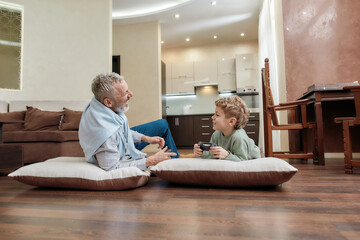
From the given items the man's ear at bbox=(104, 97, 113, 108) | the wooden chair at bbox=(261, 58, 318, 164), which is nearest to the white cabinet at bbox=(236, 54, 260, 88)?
the wooden chair at bbox=(261, 58, 318, 164)

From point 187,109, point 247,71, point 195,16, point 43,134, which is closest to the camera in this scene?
point 43,134

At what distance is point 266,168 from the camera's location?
152 cm

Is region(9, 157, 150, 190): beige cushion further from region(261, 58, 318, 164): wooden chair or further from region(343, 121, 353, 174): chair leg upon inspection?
region(261, 58, 318, 164): wooden chair

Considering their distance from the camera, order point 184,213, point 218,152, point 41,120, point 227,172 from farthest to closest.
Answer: point 41,120, point 218,152, point 227,172, point 184,213

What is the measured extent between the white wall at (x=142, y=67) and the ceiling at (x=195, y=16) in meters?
0.29

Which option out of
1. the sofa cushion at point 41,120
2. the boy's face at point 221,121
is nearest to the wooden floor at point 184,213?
the boy's face at point 221,121

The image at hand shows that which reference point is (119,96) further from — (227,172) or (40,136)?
(40,136)

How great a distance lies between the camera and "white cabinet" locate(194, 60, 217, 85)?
24.3ft

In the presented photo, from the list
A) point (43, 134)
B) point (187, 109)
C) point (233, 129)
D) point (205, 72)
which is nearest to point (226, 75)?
point (205, 72)

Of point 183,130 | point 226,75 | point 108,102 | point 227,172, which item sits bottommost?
point 227,172

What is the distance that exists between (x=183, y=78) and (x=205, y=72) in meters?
0.67

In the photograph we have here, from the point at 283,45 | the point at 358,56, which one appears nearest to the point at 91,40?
the point at 283,45

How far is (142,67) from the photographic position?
6086mm

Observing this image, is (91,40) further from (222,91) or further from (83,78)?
(222,91)
